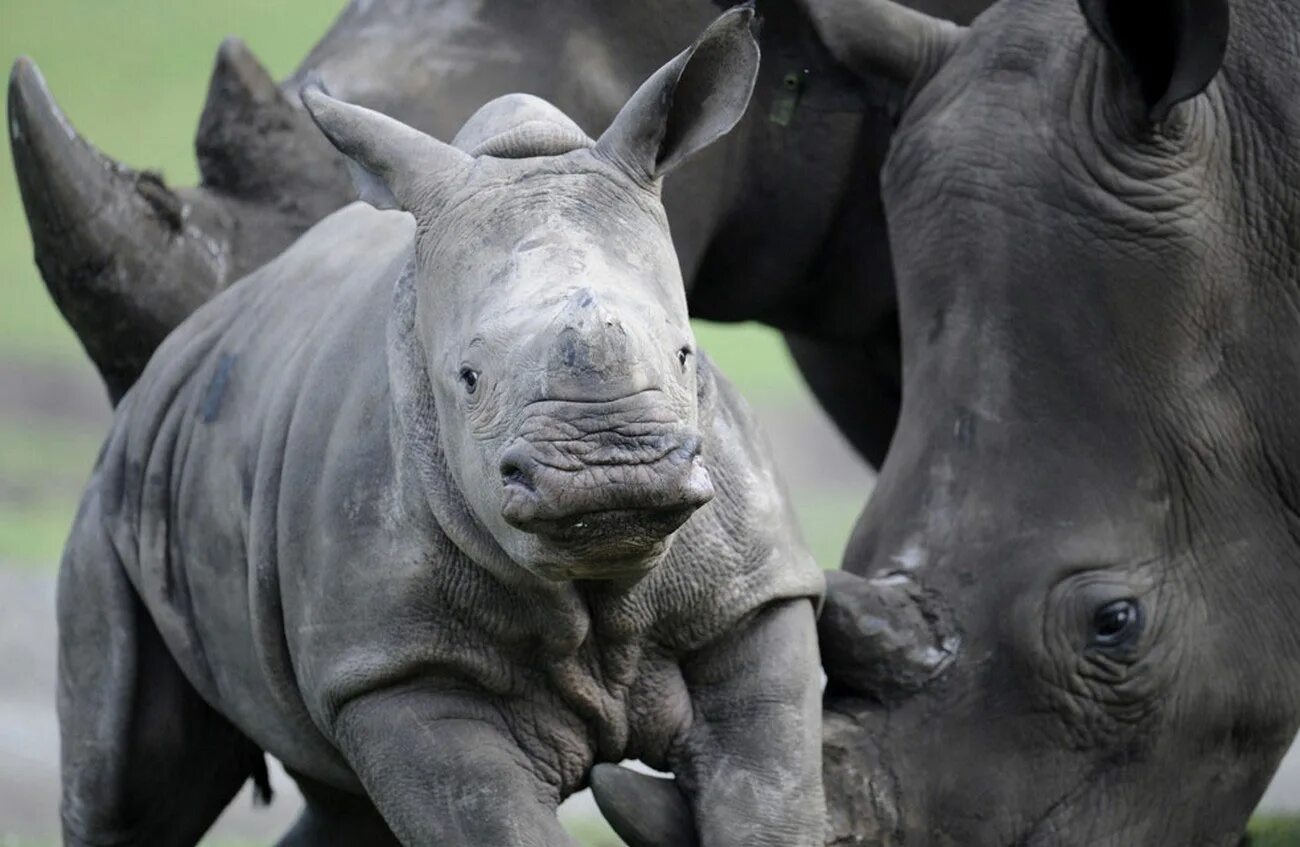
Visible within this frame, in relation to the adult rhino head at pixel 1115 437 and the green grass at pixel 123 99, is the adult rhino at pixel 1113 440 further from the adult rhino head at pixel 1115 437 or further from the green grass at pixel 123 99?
the green grass at pixel 123 99

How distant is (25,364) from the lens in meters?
15.1

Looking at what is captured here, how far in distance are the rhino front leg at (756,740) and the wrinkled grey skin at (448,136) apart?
1701 mm

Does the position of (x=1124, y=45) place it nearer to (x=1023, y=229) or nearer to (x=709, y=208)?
(x=1023, y=229)

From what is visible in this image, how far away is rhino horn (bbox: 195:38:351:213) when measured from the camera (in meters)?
5.42

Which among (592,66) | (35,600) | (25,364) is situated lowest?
(25,364)

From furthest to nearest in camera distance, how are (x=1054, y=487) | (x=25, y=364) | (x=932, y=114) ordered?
(x=25, y=364) → (x=932, y=114) → (x=1054, y=487)

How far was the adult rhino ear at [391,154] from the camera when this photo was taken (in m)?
3.24

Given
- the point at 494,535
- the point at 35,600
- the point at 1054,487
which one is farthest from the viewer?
the point at 35,600

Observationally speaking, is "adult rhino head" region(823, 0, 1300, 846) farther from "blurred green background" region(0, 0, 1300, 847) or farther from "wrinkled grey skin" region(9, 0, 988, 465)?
"blurred green background" region(0, 0, 1300, 847)

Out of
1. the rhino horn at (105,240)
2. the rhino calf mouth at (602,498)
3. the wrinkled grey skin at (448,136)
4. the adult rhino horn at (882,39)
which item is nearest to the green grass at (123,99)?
the wrinkled grey skin at (448,136)

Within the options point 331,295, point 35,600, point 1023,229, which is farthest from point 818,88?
point 35,600

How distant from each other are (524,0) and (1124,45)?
5.44 ft

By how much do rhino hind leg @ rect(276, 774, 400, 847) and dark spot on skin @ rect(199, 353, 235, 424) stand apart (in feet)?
2.12

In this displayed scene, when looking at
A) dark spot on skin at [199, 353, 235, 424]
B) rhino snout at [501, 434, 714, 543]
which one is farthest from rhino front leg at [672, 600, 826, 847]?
dark spot on skin at [199, 353, 235, 424]
